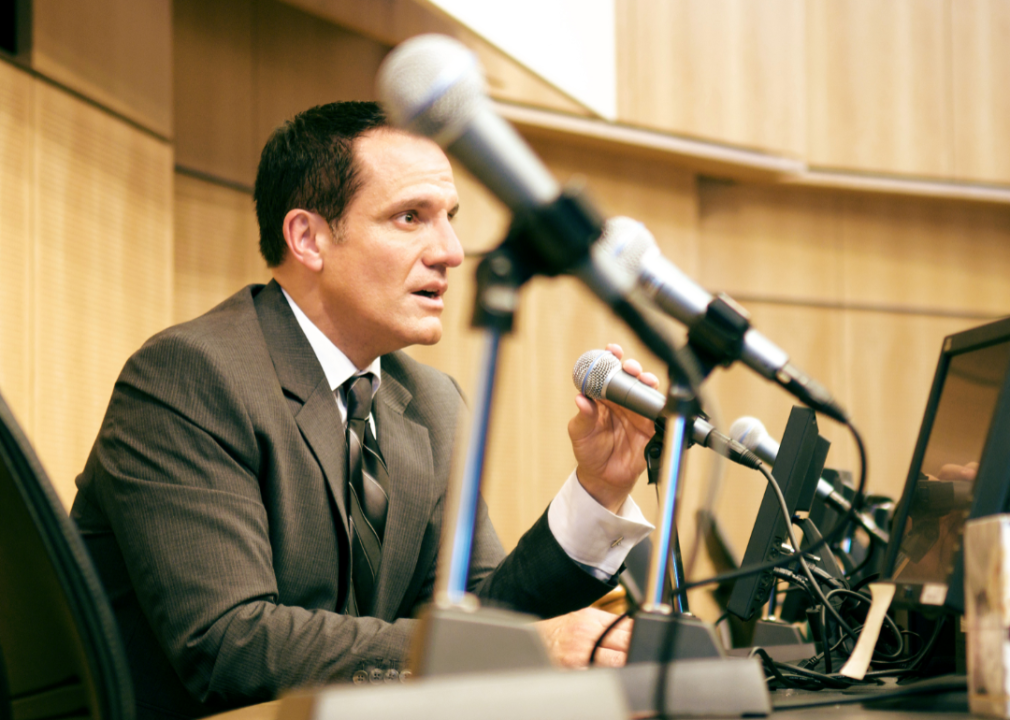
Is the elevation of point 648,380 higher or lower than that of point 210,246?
lower

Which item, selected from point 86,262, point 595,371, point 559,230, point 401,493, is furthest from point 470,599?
point 86,262

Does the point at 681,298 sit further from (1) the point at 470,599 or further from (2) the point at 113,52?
(2) the point at 113,52

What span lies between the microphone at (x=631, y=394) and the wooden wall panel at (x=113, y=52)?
6.35ft

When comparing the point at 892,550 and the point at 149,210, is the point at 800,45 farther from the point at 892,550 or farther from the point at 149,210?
the point at 892,550

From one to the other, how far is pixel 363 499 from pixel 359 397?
179mm

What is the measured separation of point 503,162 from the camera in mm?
592

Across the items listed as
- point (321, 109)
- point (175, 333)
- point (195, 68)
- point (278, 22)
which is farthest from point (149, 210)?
point (175, 333)

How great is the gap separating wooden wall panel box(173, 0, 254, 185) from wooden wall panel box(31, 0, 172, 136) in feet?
0.73

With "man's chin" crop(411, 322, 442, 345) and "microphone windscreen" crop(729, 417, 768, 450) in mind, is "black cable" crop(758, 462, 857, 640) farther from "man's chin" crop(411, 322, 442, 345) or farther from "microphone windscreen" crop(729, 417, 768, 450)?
"man's chin" crop(411, 322, 442, 345)

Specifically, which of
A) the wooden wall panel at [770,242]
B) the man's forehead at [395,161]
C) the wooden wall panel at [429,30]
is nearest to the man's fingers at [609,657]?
the man's forehead at [395,161]

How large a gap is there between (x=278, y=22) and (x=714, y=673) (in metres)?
3.13

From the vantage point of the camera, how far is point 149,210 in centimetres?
276

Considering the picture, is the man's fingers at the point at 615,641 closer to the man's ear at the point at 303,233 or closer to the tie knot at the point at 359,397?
the tie knot at the point at 359,397

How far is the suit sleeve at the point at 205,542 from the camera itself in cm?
106
